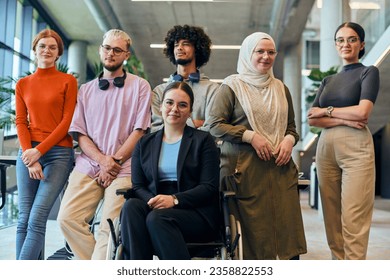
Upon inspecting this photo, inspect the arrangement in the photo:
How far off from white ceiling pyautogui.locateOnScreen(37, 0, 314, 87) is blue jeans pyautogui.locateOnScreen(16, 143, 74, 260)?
6.19m

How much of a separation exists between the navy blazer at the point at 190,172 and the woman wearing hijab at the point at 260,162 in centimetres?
19

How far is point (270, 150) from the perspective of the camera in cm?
226

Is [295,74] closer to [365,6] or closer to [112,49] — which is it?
[365,6]

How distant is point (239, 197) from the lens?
2.30 meters

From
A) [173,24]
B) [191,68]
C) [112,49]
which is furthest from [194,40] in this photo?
[173,24]

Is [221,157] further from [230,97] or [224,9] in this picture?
[224,9]

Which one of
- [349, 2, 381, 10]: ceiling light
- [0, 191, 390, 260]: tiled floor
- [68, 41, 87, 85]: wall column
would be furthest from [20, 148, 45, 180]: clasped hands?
[68, 41, 87, 85]: wall column

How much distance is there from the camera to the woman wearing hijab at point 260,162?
7.48ft

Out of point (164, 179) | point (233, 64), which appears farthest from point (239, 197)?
point (233, 64)

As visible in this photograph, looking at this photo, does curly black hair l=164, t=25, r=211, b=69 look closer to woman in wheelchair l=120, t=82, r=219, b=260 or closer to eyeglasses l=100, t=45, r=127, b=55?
eyeglasses l=100, t=45, r=127, b=55

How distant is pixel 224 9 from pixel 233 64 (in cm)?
121

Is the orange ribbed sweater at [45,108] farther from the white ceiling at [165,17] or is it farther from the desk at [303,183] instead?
the white ceiling at [165,17]

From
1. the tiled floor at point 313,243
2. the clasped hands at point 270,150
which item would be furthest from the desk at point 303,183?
the tiled floor at point 313,243
